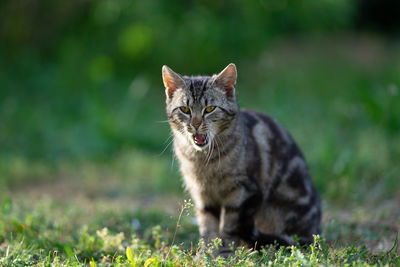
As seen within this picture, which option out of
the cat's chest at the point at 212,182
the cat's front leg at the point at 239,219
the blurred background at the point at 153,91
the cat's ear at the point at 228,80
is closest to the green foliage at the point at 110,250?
the cat's front leg at the point at 239,219

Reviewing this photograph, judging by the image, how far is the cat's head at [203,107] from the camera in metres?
3.35

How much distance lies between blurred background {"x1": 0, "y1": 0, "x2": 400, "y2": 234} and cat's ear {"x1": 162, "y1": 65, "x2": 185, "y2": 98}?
1826 millimetres

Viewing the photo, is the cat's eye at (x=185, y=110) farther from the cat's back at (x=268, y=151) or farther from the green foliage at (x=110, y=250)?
the green foliage at (x=110, y=250)

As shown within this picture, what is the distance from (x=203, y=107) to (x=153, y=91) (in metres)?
5.69

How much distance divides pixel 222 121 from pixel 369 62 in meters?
8.21

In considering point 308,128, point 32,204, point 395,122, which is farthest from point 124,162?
point 395,122

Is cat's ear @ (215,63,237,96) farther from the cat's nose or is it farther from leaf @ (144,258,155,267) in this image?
leaf @ (144,258,155,267)

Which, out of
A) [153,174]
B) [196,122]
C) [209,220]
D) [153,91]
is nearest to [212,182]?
[209,220]

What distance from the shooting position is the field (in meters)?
3.27

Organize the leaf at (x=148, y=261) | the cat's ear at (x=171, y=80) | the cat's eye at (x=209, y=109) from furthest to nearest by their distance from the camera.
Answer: the cat's ear at (x=171, y=80) → the cat's eye at (x=209, y=109) → the leaf at (x=148, y=261)

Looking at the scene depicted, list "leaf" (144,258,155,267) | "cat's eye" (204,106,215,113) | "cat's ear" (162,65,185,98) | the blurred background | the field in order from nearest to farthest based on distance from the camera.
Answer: "leaf" (144,258,155,267) < the field < "cat's eye" (204,106,215,113) < "cat's ear" (162,65,185,98) < the blurred background

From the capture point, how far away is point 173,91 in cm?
361

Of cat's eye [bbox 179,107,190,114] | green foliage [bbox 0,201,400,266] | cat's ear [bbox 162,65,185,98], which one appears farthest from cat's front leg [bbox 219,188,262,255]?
cat's ear [bbox 162,65,185,98]

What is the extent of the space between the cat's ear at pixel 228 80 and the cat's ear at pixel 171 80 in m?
0.27
